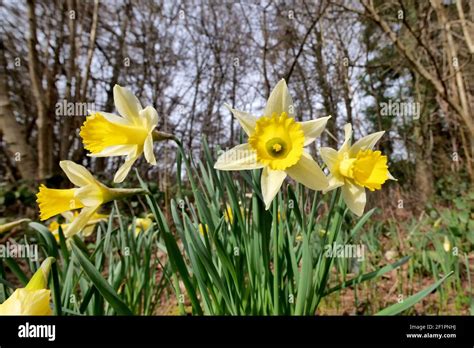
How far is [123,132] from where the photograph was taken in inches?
18.7

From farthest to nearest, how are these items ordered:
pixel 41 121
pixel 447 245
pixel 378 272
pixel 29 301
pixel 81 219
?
pixel 41 121 < pixel 447 245 < pixel 378 272 < pixel 81 219 < pixel 29 301

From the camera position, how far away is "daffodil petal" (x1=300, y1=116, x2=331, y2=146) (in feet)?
1.54

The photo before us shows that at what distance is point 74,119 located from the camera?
84.3 inches

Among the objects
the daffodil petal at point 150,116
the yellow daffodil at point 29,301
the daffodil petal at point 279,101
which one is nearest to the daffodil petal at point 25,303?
the yellow daffodil at point 29,301

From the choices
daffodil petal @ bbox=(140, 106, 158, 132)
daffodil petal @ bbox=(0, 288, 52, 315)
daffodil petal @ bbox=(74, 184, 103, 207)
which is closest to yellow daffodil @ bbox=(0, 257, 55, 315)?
daffodil petal @ bbox=(0, 288, 52, 315)

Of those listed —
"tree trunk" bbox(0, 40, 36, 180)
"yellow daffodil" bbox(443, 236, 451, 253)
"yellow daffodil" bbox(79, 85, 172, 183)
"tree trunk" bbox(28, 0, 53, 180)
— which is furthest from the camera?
"tree trunk" bbox(28, 0, 53, 180)

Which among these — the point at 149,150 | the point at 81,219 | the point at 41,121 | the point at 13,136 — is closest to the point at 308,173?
the point at 149,150

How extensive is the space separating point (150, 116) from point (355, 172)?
305 millimetres

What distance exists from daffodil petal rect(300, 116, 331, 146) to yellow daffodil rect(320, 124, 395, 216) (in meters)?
0.04

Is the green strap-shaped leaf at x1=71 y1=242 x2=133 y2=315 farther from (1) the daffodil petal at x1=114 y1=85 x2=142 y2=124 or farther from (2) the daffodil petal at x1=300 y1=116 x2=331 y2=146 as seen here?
(2) the daffodil petal at x1=300 y1=116 x2=331 y2=146

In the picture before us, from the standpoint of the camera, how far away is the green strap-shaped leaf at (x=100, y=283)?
1.37 feet

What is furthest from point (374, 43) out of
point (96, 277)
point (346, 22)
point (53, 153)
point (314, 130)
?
point (96, 277)

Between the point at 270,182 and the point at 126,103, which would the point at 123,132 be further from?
the point at 270,182

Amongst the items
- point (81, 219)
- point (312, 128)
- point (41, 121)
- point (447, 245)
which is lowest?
point (447, 245)
